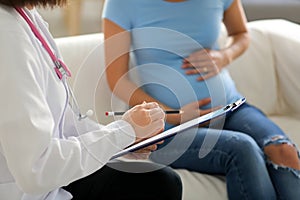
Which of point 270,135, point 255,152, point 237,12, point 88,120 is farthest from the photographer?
point 237,12

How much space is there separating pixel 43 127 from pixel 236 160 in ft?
2.33

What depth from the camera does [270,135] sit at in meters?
1.65

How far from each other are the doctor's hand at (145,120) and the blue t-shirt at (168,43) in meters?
0.49

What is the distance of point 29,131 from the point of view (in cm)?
96

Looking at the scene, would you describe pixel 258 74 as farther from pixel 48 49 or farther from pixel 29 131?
pixel 29 131

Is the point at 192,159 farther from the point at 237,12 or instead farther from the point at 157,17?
the point at 237,12

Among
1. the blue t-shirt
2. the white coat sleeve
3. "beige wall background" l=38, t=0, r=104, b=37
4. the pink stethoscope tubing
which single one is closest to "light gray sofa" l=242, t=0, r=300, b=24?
"beige wall background" l=38, t=0, r=104, b=37

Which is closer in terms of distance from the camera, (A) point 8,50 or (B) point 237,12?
(A) point 8,50

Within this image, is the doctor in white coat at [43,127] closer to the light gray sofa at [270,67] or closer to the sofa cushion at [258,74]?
the light gray sofa at [270,67]

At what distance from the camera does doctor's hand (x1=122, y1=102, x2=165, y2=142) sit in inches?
44.3

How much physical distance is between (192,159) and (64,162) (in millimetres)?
641

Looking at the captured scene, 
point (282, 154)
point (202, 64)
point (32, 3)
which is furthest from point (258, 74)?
point (32, 3)

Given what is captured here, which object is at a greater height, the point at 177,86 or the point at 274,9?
the point at 177,86

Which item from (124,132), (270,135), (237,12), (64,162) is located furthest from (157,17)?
(64,162)
